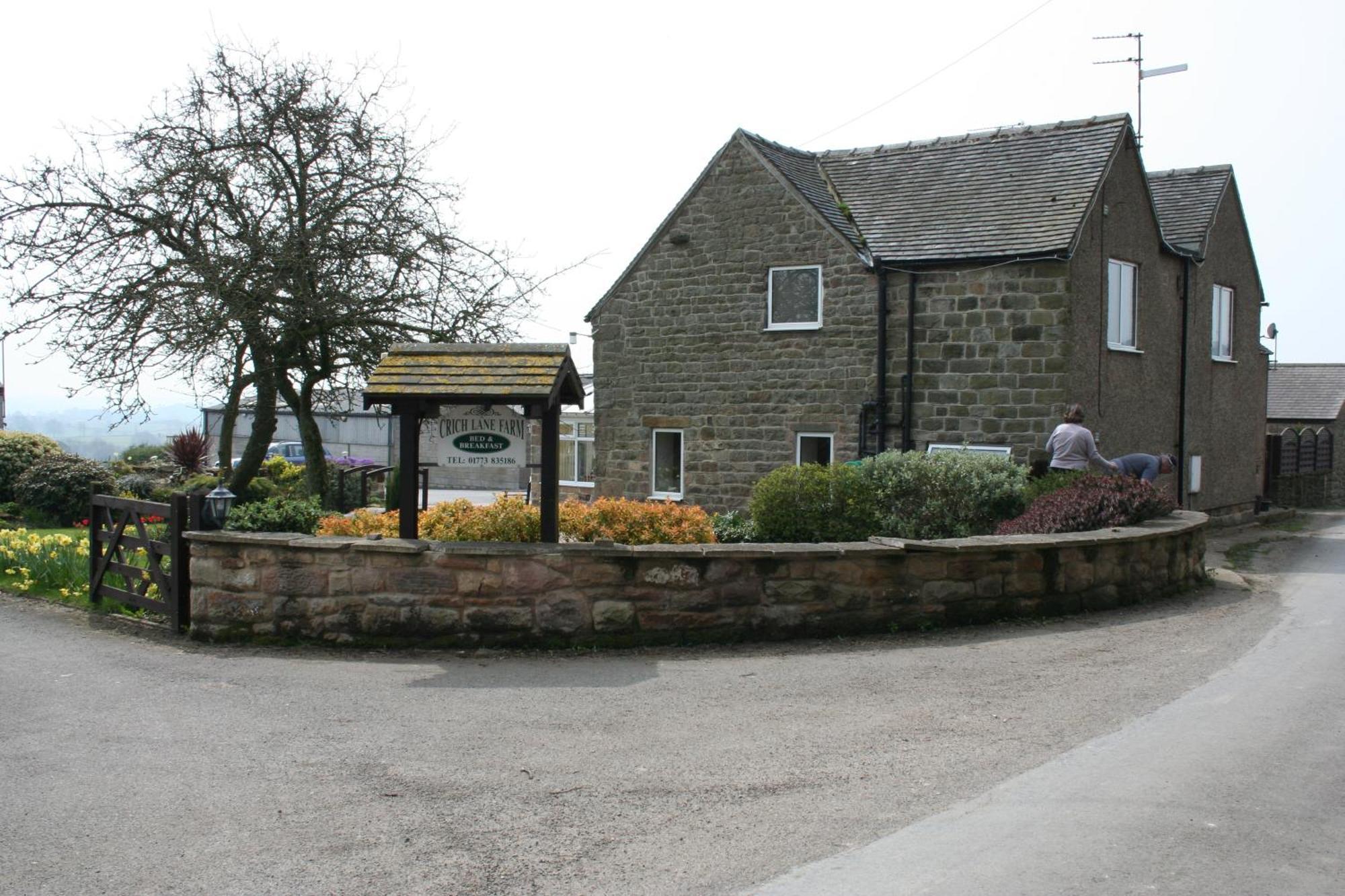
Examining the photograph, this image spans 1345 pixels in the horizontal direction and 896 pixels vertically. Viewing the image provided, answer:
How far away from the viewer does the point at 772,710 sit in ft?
24.0

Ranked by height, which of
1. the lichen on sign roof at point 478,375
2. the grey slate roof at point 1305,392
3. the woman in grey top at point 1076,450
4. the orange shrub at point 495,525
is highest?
the grey slate roof at point 1305,392

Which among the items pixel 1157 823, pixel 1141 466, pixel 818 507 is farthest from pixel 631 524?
pixel 1141 466

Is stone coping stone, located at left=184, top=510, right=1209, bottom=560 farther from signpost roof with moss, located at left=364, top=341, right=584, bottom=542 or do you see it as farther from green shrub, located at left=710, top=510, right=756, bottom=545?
green shrub, located at left=710, top=510, right=756, bottom=545

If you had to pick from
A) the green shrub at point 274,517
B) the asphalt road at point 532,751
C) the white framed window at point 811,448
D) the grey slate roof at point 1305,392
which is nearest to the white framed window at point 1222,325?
the white framed window at point 811,448

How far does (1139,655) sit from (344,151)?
43.0 ft

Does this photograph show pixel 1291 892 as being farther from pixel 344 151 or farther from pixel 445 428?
pixel 344 151

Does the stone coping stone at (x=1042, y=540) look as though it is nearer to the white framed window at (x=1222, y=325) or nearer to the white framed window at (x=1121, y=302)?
the white framed window at (x=1121, y=302)

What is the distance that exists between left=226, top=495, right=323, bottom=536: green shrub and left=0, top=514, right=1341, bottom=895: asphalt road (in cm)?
126

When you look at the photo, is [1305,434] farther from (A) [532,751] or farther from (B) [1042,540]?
(A) [532,751]

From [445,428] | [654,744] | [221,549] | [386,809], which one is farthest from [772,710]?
[221,549]

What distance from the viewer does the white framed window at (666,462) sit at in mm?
21250

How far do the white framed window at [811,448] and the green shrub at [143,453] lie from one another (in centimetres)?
1913

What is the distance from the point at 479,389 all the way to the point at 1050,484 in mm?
7021

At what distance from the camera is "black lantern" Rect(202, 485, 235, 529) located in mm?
10023
